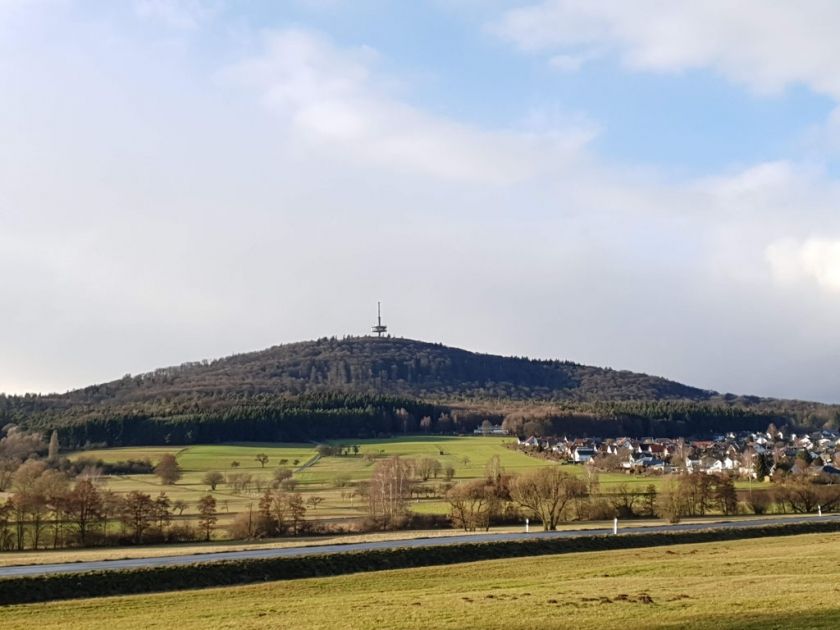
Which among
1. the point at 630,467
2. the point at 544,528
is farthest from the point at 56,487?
the point at 630,467

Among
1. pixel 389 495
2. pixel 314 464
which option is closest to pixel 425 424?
pixel 314 464

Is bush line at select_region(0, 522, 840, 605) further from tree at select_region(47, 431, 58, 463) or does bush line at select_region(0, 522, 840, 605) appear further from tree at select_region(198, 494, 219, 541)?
tree at select_region(47, 431, 58, 463)

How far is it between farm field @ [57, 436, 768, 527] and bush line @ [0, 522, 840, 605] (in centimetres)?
2966

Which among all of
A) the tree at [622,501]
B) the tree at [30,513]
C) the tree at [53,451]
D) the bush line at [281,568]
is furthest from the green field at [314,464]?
the bush line at [281,568]

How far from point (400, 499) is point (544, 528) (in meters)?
13.9

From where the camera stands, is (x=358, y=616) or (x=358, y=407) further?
(x=358, y=407)

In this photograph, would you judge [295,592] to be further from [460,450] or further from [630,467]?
[460,450]

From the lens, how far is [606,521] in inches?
2559

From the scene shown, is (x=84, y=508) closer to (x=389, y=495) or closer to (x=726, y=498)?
(x=389, y=495)

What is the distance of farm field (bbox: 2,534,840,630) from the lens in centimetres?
1883

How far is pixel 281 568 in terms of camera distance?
32312 millimetres

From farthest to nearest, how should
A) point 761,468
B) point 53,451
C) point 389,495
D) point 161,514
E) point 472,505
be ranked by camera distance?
point 53,451
point 761,468
point 389,495
point 472,505
point 161,514

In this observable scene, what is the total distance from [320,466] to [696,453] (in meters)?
76.8

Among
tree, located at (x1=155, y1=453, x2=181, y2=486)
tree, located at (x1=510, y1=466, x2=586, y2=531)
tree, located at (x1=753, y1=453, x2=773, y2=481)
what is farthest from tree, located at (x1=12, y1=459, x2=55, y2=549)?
tree, located at (x1=753, y1=453, x2=773, y2=481)
